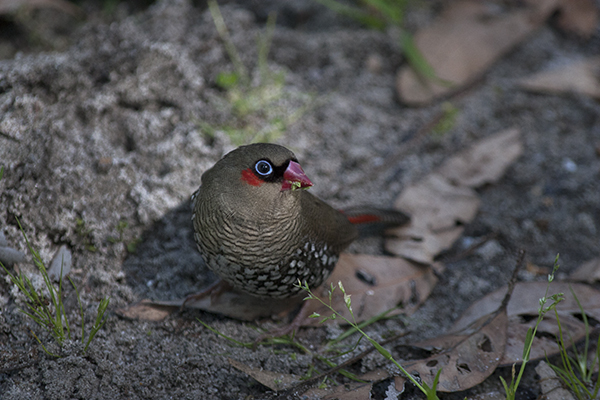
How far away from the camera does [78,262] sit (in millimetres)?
3057

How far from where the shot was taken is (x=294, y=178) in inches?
101

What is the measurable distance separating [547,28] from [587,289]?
2.99 m

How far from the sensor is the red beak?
101 inches

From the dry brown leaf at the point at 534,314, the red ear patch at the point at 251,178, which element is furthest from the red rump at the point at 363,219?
the red ear patch at the point at 251,178

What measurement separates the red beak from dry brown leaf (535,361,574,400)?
163 centimetres

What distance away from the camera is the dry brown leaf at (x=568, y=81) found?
15.1 ft

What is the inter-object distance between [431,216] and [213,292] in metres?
1.69

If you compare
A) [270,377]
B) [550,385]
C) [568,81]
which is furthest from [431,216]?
[568,81]

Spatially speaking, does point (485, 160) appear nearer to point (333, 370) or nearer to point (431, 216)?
point (431, 216)

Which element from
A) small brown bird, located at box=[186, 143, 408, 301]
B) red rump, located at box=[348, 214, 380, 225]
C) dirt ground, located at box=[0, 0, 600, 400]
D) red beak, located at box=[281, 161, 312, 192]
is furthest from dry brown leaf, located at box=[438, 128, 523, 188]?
red beak, located at box=[281, 161, 312, 192]

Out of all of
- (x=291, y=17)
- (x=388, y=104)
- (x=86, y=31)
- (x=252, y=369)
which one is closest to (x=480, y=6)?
(x=388, y=104)

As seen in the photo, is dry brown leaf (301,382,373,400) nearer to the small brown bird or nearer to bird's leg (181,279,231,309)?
Answer: the small brown bird

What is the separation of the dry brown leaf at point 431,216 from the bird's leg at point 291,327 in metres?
0.83

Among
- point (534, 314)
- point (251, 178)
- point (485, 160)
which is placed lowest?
point (534, 314)
